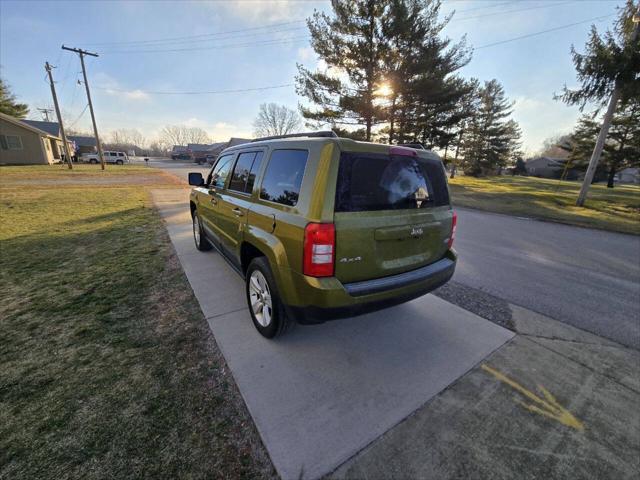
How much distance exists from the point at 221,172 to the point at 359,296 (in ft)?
9.94

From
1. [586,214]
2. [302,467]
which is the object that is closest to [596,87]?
[586,214]

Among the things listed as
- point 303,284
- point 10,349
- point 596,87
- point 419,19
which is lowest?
point 10,349

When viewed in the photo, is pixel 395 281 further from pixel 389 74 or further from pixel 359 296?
pixel 389 74

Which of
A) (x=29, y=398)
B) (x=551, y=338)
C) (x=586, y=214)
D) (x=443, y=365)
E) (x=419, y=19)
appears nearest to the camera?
(x=29, y=398)

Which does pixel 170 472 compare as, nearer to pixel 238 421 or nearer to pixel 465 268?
pixel 238 421

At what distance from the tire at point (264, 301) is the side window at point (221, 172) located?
169 centimetres

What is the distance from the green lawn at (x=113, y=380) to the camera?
5.33 ft

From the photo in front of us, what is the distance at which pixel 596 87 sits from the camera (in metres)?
11.3

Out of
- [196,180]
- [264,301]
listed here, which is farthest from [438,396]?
[196,180]

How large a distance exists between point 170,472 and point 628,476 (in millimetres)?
2660

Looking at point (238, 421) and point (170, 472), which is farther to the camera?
point (238, 421)

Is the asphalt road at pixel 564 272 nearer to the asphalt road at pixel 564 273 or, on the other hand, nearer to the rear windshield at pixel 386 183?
the asphalt road at pixel 564 273

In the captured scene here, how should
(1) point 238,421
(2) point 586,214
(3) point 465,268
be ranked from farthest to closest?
(2) point 586,214 → (3) point 465,268 → (1) point 238,421

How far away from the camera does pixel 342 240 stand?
6.73ft
